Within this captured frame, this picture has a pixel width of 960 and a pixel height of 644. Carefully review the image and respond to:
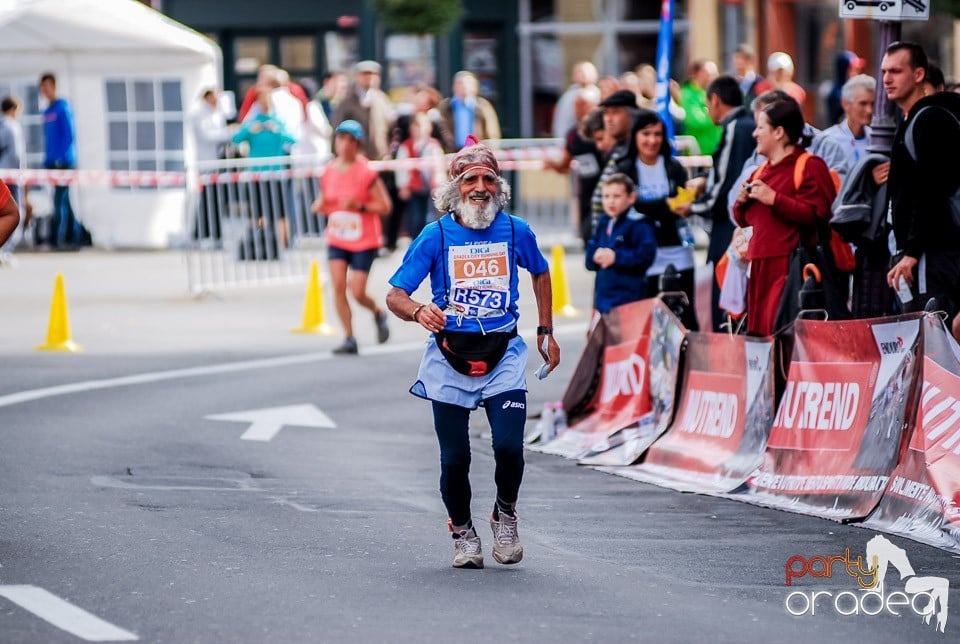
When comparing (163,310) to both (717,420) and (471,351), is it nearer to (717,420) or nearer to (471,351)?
(717,420)

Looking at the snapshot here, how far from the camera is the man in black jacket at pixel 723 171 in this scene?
1259 centimetres

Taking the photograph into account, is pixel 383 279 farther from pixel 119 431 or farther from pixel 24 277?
pixel 119 431

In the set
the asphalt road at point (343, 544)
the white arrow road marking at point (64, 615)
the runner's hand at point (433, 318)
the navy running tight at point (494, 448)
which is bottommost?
the asphalt road at point (343, 544)

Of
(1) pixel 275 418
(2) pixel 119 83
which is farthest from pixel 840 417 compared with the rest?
(2) pixel 119 83

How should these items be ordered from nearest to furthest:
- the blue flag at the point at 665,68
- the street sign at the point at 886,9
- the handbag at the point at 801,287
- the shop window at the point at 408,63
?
the street sign at the point at 886,9 → the handbag at the point at 801,287 → the blue flag at the point at 665,68 → the shop window at the point at 408,63

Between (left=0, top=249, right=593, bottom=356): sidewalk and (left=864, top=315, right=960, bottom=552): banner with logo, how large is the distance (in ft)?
27.8

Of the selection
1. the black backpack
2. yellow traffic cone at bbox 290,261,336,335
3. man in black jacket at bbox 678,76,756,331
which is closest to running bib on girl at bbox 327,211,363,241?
yellow traffic cone at bbox 290,261,336,335

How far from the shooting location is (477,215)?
8336 millimetres

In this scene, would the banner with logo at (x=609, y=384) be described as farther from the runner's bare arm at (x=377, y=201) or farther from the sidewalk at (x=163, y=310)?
the sidewalk at (x=163, y=310)

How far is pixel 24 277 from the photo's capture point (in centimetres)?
2317

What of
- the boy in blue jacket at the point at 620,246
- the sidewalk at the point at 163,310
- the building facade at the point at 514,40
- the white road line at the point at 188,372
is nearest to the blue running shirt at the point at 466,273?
the boy in blue jacket at the point at 620,246

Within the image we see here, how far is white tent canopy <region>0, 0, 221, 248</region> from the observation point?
2598 centimetres

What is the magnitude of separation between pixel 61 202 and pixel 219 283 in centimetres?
539
